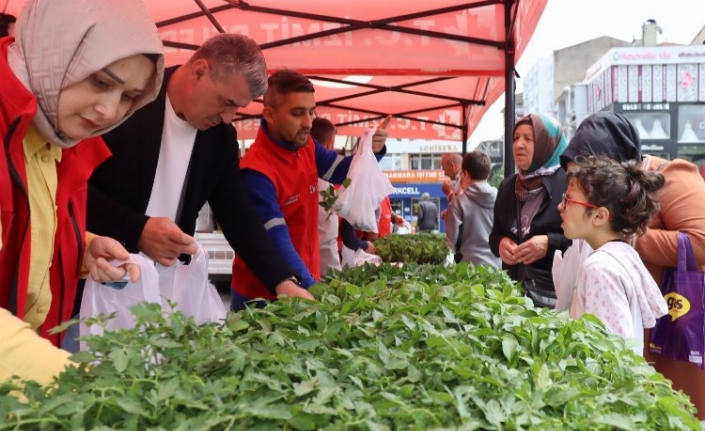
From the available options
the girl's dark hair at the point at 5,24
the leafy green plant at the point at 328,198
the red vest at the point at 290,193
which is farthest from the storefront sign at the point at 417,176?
the girl's dark hair at the point at 5,24

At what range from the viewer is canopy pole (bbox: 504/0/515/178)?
15.8 ft

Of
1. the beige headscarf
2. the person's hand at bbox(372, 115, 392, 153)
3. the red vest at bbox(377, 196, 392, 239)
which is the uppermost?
the beige headscarf

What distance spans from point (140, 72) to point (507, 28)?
3.71 m

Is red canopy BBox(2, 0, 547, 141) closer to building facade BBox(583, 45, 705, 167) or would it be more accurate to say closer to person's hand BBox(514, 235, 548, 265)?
person's hand BBox(514, 235, 548, 265)

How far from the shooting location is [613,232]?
2887mm

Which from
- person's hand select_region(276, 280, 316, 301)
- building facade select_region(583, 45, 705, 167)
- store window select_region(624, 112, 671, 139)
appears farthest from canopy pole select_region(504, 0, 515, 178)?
building facade select_region(583, 45, 705, 167)

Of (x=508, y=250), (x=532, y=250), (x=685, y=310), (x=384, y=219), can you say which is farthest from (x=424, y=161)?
(x=685, y=310)

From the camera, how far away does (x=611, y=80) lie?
106 feet

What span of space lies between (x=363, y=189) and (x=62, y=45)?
89.6 inches

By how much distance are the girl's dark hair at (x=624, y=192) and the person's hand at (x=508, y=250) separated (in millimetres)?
627

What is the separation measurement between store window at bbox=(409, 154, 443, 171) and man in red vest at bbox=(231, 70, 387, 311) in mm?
37685

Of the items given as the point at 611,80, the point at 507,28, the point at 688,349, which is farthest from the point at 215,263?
the point at 611,80

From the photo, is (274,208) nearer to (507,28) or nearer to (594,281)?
(594,281)

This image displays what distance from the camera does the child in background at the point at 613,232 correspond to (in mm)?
2623
